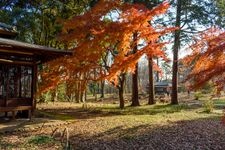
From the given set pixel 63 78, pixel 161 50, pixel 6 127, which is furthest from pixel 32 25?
pixel 6 127

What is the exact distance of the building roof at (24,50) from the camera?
1234 centimetres

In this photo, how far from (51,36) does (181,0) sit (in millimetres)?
11412

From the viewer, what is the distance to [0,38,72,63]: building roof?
12.3 m

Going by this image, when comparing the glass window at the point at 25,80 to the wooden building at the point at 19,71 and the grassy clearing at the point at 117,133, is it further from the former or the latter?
the grassy clearing at the point at 117,133

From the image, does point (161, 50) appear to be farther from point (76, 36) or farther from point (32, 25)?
point (32, 25)

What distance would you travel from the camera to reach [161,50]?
16.0 meters

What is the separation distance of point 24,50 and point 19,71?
1.63 meters

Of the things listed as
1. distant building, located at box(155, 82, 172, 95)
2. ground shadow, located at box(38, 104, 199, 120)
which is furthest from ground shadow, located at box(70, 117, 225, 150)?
distant building, located at box(155, 82, 172, 95)

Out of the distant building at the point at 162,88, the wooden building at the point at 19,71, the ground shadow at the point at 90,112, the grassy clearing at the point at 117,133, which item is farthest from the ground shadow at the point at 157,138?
the distant building at the point at 162,88

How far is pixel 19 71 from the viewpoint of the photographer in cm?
1445

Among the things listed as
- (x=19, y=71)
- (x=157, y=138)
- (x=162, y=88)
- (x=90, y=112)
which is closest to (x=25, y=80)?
(x=19, y=71)

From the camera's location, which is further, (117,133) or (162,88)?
(162,88)

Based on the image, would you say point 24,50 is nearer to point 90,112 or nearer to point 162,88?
point 90,112

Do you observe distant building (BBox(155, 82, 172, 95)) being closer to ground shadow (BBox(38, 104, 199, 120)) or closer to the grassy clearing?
ground shadow (BBox(38, 104, 199, 120))
